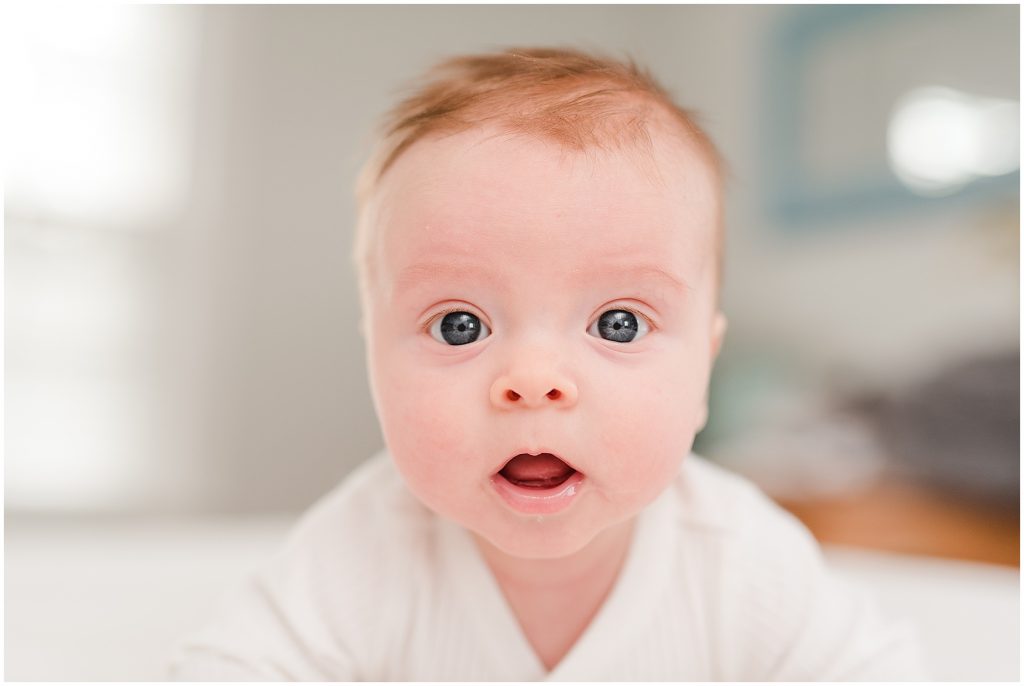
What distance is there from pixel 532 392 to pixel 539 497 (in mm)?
88

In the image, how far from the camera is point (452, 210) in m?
0.63

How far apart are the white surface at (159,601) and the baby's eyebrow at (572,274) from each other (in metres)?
0.50

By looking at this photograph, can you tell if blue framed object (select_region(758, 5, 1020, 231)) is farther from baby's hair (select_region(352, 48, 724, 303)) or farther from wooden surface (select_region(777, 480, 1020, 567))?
baby's hair (select_region(352, 48, 724, 303))

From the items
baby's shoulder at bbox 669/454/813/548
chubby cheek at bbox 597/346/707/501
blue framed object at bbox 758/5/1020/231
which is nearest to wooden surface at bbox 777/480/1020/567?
blue framed object at bbox 758/5/1020/231

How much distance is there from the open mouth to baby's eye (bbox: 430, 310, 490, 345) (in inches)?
3.5

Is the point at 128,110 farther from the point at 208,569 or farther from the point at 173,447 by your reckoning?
the point at 208,569

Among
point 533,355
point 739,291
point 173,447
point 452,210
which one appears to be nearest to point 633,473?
point 533,355

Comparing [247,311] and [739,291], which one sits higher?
[739,291]

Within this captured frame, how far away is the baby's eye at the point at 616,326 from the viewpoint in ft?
2.13

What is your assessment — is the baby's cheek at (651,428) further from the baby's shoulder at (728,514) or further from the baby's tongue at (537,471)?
the baby's shoulder at (728,514)

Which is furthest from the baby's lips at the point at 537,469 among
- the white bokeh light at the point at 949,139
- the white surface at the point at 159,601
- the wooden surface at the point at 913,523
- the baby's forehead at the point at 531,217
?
the white bokeh light at the point at 949,139

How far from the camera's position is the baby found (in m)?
0.62

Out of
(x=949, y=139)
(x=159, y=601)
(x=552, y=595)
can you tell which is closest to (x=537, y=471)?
(x=552, y=595)

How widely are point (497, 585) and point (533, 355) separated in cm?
29
